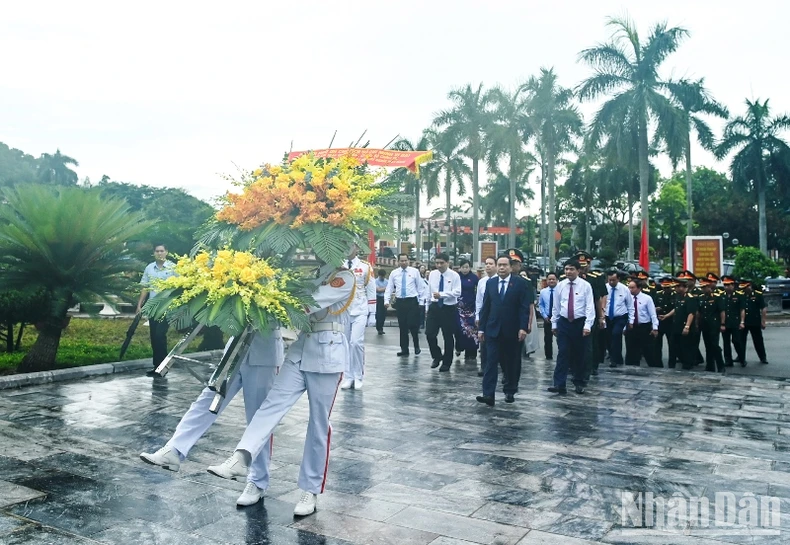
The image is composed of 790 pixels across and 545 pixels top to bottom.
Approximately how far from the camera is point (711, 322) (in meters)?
12.0

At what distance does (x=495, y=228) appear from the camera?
80062mm

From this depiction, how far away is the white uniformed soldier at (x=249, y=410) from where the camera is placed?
471 centimetres

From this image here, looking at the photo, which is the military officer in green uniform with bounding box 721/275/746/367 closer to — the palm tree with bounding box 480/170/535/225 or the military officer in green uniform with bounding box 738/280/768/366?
the military officer in green uniform with bounding box 738/280/768/366

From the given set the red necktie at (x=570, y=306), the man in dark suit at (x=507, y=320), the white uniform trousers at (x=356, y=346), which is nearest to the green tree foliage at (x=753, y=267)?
the red necktie at (x=570, y=306)

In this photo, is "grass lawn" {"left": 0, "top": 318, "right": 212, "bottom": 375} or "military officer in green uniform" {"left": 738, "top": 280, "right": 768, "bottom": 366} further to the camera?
"military officer in green uniform" {"left": 738, "top": 280, "right": 768, "bottom": 366}

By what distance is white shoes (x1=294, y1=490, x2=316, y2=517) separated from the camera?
4.61 meters

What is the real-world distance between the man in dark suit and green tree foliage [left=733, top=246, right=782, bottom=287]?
16.7 m

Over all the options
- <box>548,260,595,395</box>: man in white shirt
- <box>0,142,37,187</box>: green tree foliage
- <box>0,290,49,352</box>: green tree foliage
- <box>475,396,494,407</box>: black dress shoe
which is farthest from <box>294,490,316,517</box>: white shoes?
<box>0,142,37,187</box>: green tree foliage

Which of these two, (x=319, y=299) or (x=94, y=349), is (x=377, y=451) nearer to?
(x=319, y=299)

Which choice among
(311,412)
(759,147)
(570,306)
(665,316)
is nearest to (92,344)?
(570,306)

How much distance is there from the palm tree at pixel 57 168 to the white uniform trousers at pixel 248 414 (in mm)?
71959

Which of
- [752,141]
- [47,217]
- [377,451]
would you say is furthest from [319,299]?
[752,141]

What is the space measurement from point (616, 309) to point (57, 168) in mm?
71052

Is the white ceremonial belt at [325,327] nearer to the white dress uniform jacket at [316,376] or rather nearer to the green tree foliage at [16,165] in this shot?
the white dress uniform jacket at [316,376]
